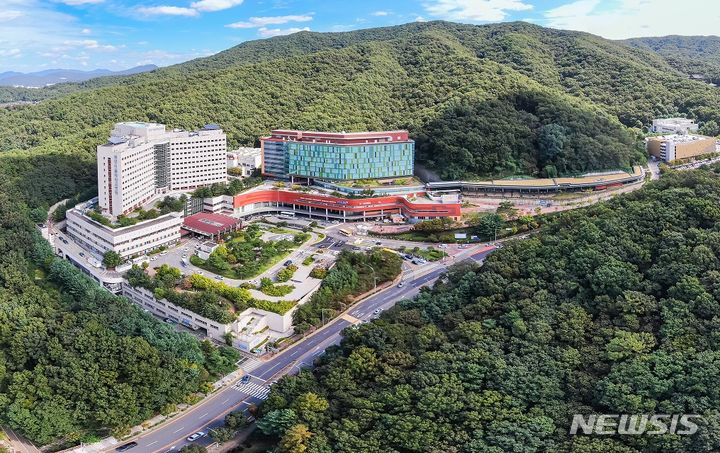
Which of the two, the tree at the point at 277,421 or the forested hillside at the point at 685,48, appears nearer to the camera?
the tree at the point at 277,421

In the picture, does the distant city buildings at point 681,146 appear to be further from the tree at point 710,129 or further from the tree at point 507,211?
the tree at point 507,211

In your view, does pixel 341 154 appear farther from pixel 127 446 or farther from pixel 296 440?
pixel 296 440

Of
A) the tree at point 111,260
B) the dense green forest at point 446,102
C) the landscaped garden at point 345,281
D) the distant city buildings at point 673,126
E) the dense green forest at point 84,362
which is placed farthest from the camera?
the distant city buildings at point 673,126

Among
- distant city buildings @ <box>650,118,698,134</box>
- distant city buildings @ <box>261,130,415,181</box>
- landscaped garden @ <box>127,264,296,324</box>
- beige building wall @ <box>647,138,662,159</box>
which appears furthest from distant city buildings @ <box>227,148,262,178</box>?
distant city buildings @ <box>650,118,698,134</box>

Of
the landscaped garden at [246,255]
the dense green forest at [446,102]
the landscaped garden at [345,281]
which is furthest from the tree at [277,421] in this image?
the dense green forest at [446,102]

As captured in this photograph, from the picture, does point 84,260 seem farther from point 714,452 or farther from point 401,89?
point 401,89

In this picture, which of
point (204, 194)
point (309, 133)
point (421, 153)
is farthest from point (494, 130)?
point (204, 194)

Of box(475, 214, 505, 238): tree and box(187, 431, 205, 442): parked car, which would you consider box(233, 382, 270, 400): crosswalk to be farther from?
box(475, 214, 505, 238): tree
